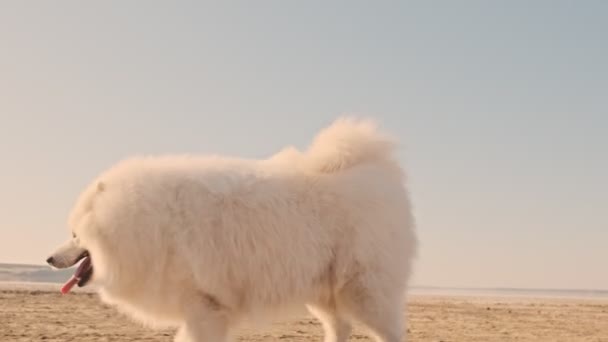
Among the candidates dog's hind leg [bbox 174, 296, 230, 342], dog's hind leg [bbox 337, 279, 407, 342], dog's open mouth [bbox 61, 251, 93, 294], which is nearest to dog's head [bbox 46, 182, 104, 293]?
dog's open mouth [bbox 61, 251, 93, 294]

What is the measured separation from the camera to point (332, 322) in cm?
691

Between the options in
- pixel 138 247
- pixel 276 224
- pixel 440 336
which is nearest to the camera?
pixel 138 247

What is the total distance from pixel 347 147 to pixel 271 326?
536 centimetres

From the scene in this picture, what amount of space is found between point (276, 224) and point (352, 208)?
0.73 metres

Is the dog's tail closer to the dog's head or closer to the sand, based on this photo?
the dog's head

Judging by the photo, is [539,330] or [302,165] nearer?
[302,165]

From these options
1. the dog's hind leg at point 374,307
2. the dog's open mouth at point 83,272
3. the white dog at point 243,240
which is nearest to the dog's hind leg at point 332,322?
the white dog at point 243,240

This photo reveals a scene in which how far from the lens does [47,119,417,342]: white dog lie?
5.78 meters

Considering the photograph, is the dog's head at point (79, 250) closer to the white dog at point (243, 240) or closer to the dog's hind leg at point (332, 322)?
the white dog at point (243, 240)

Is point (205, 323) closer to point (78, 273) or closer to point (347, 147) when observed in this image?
point (78, 273)

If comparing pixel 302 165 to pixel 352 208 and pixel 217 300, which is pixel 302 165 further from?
pixel 217 300

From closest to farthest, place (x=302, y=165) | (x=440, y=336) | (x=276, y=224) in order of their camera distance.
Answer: (x=276, y=224) → (x=302, y=165) → (x=440, y=336)

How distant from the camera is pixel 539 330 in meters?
13.0

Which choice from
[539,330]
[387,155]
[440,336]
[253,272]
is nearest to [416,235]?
[387,155]
